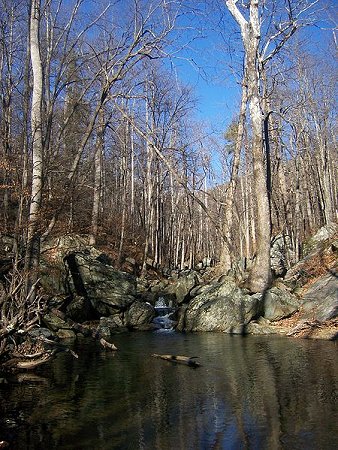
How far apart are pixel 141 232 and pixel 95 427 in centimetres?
2730

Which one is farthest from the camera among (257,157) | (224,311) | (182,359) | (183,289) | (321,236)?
(321,236)

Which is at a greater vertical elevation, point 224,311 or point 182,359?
point 224,311

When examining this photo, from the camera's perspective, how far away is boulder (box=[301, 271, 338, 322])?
37.8 ft

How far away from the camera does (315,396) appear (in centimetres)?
577

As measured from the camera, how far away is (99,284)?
52.1ft

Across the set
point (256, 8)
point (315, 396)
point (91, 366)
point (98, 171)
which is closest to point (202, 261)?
point (98, 171)

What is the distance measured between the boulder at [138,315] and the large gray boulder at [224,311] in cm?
167

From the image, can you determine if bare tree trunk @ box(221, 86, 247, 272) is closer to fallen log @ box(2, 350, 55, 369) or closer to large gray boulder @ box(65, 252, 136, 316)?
large gray boulder @ box(65, 252, 136, 316)

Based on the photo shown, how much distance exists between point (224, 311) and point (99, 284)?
Result: 5260 mm

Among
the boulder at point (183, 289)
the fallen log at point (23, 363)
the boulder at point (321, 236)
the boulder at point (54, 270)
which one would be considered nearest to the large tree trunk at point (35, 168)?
the fallen log at point (23, 363)

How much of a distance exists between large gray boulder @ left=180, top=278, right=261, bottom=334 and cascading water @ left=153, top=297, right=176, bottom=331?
0.89 m

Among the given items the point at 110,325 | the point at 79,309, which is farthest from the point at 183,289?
the point at 79,309

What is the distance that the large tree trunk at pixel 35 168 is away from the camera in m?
10.2

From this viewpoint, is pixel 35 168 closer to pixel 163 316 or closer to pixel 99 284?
pixel 99 284
